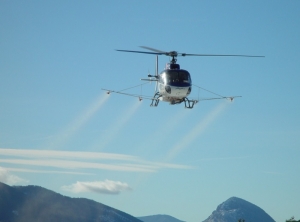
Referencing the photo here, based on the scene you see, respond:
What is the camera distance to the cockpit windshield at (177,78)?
11338 centimetres

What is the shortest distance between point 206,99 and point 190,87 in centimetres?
687

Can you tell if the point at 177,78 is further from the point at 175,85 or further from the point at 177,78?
the point at 175,85

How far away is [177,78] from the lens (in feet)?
374

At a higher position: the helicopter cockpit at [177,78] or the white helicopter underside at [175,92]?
the helicopter cockpit at [177,78]

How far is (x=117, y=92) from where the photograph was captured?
4264 inches

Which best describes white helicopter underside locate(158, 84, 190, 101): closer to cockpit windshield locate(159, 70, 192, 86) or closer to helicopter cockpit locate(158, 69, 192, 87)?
helicopter cockpit locate(158, 69, 192, 87)

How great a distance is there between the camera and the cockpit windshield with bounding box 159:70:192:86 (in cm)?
11338

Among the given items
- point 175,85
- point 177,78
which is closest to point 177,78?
point 177,78

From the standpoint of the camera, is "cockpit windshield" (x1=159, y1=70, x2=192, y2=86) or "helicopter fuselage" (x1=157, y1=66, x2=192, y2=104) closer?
"helicopter fuselage" (x1=157, y1=66, x2=192, y2=104)

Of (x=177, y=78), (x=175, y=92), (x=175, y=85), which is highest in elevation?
(x=177, y=78)

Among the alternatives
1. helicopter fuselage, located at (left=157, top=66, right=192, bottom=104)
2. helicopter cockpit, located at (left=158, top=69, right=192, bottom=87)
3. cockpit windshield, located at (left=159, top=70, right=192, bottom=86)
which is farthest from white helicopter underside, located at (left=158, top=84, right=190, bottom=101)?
cockpit windshield, located at (left=159, top=70, right=192, bottom=86)

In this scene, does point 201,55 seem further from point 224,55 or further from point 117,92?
point 117,92

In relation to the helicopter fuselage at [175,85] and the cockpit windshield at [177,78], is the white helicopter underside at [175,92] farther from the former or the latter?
the cockpit windshield at [177,78]

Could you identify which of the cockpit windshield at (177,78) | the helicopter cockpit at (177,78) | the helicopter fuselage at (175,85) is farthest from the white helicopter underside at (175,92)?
the cockpit windshield at (177,78)
